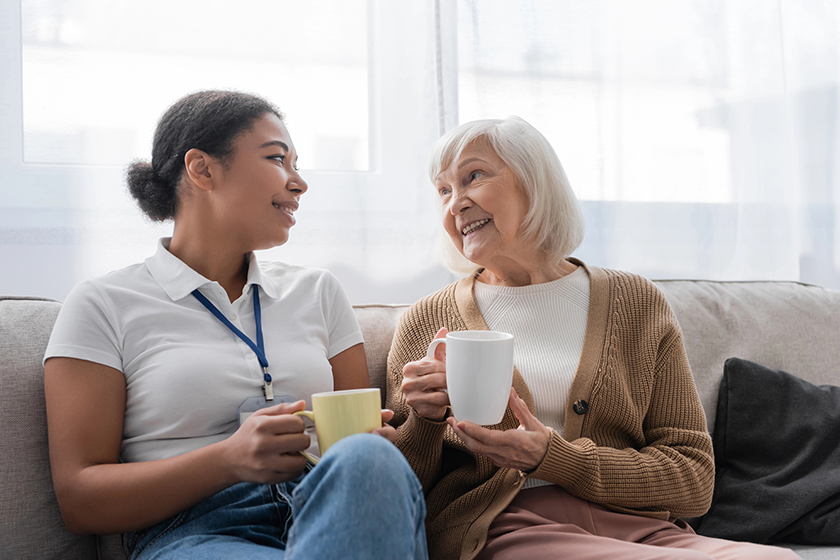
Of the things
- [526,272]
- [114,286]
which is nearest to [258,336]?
[114,286]

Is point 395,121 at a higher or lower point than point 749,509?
higher

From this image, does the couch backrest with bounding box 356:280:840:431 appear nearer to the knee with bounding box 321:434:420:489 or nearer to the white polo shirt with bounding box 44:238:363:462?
the white polo shirt with bounding box 44:238:363:462

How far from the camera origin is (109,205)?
1.62 metres

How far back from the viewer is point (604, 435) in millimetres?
1285

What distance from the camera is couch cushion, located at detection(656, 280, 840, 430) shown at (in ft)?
5.61

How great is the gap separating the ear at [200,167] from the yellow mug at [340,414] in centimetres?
62

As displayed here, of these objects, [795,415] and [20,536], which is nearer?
[20,536]

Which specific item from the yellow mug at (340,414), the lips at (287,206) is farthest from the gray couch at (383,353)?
the yellow mug at (340,414)

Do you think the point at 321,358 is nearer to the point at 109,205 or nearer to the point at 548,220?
the point at 548,220

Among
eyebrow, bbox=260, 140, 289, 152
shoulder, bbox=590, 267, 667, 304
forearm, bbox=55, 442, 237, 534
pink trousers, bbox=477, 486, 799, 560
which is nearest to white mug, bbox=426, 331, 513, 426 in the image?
pink trousers, bbox=477, 486, 799, 560

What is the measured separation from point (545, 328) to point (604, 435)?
0.26 meters

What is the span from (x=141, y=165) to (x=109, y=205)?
1.08 feet

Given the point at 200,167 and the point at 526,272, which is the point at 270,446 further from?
the point at 526,272

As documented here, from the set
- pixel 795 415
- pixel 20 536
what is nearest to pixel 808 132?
pixel 795 415
